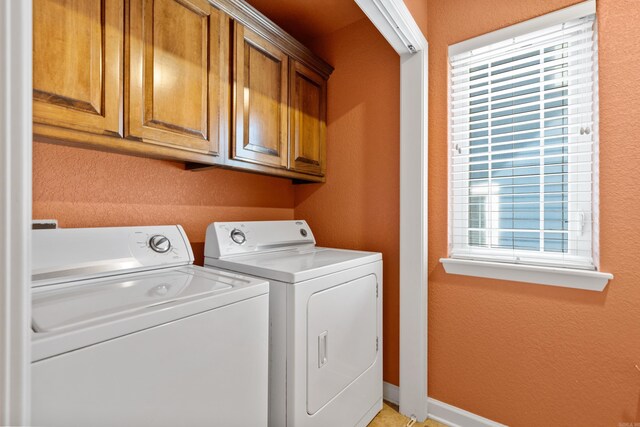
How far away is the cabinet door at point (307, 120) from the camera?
6.37ft

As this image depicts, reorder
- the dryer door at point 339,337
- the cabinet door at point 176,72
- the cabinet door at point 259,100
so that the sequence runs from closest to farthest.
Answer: the cabinet door at point 176,72
the dryer door at point 339,337
the cabinet door at point 259,100

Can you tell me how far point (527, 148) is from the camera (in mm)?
A: 1594

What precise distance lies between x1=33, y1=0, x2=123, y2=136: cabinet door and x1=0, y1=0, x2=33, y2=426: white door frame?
0.70 metres

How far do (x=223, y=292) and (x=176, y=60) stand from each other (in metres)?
1.02

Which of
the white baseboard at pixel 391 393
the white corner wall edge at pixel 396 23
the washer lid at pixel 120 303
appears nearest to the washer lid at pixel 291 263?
the washer lid at pixel 120 303

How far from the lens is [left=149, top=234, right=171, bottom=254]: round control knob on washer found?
4.41ft

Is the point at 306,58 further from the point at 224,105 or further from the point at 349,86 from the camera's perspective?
the point at 224,105

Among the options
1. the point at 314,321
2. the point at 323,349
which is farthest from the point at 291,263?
the point at 323,349

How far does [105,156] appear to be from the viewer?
4.70 feet

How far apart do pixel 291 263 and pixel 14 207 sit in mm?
1115

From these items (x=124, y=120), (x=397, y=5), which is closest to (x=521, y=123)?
(x=397, y=5)

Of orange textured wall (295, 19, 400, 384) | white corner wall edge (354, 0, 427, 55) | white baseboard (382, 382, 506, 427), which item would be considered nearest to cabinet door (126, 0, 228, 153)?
white corner wall edge (354, 0, 427, 55)

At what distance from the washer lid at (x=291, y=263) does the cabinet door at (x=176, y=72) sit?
56 centimetres

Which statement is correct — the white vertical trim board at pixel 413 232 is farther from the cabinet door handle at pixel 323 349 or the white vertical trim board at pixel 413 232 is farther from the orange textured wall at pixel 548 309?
the cabinet door handle at pixel 323 349
